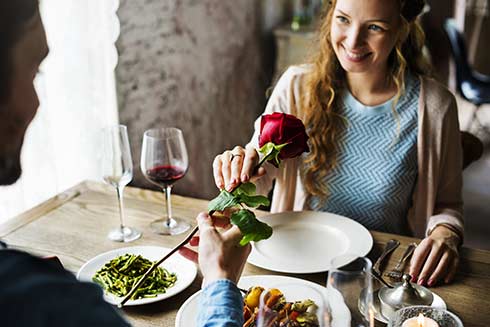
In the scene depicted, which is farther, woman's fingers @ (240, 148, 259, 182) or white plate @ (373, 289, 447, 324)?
woman's fingers @ (240, 148, 259, 182)

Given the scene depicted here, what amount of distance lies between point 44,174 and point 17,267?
1211 millimetres

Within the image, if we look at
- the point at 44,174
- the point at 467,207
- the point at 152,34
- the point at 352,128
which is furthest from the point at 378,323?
the point at 467,207

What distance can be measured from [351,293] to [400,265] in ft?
1.43

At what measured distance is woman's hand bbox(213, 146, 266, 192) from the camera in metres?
1.25

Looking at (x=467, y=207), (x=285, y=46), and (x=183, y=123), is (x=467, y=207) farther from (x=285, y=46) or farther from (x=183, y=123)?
(x=183, y=123)

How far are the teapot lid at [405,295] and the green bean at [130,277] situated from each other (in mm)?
446

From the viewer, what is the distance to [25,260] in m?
0.64

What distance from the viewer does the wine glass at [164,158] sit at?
1.42 meters

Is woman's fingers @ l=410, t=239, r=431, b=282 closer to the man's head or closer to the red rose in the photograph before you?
the red rose

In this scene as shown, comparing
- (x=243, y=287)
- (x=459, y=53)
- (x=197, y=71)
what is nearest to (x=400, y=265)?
(x=243, y=287)

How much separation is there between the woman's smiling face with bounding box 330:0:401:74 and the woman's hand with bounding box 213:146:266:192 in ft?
1.52

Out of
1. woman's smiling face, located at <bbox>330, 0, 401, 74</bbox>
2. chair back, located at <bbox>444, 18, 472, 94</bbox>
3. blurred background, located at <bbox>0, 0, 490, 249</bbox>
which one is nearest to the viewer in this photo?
woman's smiling face, located at <bbox>330, 0, 401, 74</bbox>

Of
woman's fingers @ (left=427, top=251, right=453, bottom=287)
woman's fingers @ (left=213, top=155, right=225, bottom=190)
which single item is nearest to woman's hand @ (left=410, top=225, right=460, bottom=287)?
woman's fingers @ (left=427, top=251, right=453, bottom=287)

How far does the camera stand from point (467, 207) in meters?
3.68
